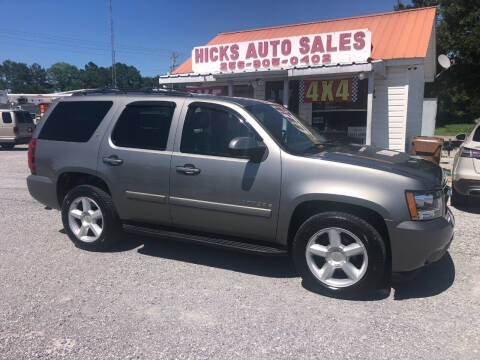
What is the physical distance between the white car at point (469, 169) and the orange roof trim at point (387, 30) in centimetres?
563

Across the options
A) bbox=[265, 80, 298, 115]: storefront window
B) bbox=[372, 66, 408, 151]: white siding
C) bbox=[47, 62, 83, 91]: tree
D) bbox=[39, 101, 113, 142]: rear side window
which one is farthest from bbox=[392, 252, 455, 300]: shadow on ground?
bbox=[47, 62, 83, 91]: tree

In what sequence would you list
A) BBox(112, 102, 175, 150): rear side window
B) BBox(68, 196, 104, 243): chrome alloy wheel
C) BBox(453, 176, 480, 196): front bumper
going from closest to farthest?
1. BBox(112, 102, 175, 150): rear side window
2. BBox(68, 196, 104, 243): chrome alloy wheel
3. BBox(453, 176, 480, 196): front bumper

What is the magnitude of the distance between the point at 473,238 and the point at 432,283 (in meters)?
1.78

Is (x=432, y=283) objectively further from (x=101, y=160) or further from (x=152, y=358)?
(x=101, y=160)

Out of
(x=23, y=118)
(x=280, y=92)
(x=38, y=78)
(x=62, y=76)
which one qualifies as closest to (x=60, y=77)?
(x=62, y=76)

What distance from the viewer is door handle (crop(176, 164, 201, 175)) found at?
4.08m

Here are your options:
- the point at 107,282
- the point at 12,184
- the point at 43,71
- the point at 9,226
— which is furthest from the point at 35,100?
the point at 43,71

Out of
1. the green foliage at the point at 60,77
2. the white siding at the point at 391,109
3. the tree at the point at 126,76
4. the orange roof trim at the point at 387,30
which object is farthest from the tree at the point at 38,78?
the white siding at the point at 391,109

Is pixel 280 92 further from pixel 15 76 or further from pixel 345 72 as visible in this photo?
pixel 15 76

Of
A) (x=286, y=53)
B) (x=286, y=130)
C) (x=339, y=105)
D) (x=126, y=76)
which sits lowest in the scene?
(x=286, y=130)

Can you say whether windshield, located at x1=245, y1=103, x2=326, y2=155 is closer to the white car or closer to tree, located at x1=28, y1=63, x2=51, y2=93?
the white car

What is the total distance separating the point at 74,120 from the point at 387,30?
11536mm

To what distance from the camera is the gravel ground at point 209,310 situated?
2891 millimetres

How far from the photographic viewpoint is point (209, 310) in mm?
3438
